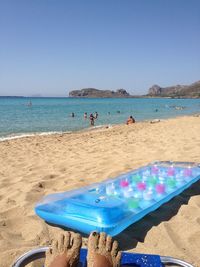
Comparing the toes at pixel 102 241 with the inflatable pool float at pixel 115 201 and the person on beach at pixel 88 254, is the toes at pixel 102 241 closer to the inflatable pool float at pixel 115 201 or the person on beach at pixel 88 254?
the person on beach at pixel 88 254

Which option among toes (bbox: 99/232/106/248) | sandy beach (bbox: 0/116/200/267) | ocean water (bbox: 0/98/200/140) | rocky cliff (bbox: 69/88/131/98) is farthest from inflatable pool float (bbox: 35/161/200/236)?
rocky cliff (bbox: 69/88/131/98)

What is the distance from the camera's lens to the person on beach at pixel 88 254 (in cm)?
203

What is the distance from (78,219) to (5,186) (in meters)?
2.11

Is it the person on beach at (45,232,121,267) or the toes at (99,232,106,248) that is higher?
the toes at (99,232,106,248)

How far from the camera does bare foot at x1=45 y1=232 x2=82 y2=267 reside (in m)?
2.04

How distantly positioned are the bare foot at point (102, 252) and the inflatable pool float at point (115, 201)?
768 millimetres

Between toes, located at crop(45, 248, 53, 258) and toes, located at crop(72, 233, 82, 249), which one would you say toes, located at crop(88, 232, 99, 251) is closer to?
toes, located at crop(72, 233, 82, 249)

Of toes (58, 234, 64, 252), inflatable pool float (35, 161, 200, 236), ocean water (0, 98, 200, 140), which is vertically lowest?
ocean water (0, 98, 200, 140)

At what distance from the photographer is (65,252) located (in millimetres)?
2107

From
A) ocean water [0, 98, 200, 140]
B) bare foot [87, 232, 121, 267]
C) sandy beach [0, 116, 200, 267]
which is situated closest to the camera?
bare foot [87, 232, 121, 267]

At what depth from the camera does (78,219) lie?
309 cm

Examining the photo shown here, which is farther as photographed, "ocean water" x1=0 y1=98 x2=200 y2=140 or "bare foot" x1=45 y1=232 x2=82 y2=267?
"ocean water" x1=0 y1=98 x2=200 y2=140

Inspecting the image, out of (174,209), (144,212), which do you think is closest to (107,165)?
(174,209)

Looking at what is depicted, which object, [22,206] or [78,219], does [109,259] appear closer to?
[78,219]
